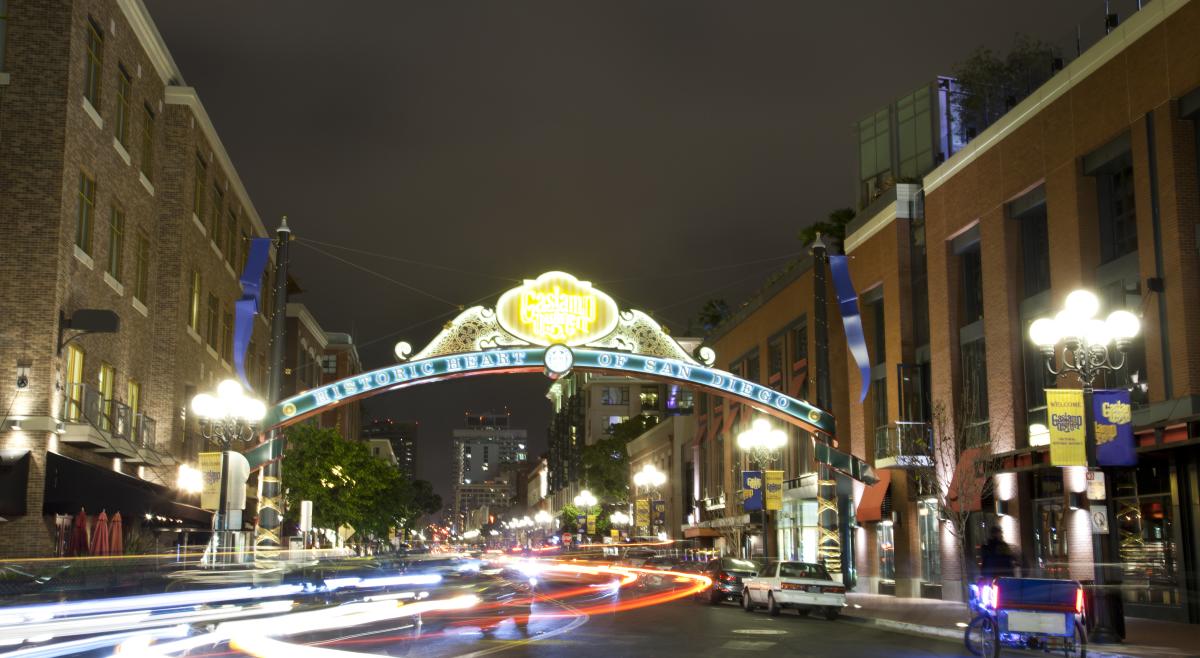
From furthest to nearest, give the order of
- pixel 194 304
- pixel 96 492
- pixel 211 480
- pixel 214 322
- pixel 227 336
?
pixel 227 336
pixel 214 322
pixel 194 304
pixel 96 492
pixel 211 480

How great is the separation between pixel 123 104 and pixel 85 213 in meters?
4.99

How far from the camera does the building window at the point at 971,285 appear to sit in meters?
36.8

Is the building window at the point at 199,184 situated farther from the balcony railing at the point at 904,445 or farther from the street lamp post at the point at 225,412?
the balcony railing at the point at 904,445

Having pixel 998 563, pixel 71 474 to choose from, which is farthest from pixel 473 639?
pixel 71 474

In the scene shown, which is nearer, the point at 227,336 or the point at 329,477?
the point at 227,336

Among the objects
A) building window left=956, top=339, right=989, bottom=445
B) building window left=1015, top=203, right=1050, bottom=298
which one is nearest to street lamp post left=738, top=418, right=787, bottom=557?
building window left=956, top=339, right=989, bottom=445

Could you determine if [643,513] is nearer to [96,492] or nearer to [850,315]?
[850,315]

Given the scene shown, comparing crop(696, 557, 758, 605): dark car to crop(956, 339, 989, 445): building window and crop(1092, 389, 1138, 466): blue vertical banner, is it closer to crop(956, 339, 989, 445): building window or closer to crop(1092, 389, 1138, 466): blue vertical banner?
crop(956, 339, 989, 445): building window

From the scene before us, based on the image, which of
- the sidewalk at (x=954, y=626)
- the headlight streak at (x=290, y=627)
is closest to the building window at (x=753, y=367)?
the sidewalk at (x=954, y=626)

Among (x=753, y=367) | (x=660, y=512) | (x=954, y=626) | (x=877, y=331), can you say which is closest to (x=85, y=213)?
(x=954, y=626)

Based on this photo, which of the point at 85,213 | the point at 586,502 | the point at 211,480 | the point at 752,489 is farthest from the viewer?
the point at 586,502

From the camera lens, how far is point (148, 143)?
38.4 m

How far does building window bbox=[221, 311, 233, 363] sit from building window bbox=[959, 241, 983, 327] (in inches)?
1124

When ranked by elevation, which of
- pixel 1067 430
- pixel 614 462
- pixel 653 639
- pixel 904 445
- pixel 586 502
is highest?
pixel 614 462
